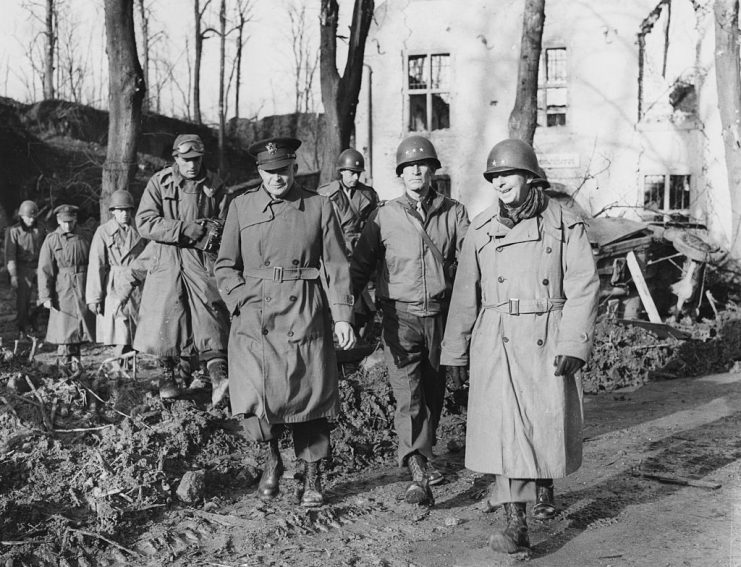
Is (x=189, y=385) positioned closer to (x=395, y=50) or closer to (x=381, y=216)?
(x=381, y=216)

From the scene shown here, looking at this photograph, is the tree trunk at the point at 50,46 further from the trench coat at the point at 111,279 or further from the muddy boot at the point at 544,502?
the muddy boot at the point at 544,502

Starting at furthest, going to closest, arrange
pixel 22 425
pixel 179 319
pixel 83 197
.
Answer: pixel 83 197 < pixel 179 319 < pixel 22 425

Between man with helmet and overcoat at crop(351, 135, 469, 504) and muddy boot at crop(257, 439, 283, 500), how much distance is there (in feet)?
2.69

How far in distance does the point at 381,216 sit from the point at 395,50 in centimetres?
1670

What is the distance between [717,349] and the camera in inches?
451

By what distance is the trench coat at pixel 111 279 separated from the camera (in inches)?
342

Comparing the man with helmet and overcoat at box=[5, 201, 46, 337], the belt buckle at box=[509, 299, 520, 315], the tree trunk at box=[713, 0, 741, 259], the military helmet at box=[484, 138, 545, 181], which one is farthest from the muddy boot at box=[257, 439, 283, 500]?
the tree trunk at box=[713, 0, 741, 259]

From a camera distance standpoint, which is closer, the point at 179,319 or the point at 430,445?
the point at 430,445

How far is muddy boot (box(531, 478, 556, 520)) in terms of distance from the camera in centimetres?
500

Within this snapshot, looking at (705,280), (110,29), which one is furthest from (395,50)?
(110,29)

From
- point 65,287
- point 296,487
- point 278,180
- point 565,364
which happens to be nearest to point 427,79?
point 65,287

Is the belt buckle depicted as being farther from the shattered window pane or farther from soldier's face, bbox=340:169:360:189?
the shattered window pane

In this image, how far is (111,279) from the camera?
8828mm

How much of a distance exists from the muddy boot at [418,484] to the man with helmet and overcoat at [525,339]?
0.75 m
